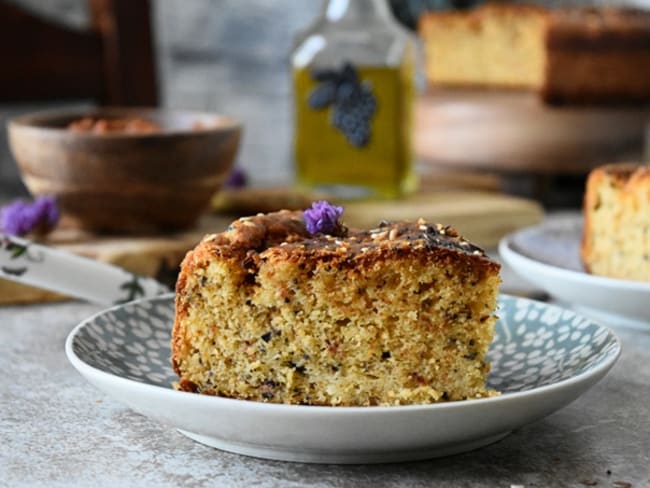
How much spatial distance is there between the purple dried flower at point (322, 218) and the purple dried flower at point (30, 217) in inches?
28.3

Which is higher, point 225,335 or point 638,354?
point 225,335

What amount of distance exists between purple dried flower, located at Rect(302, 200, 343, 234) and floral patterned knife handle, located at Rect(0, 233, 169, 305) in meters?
0.37

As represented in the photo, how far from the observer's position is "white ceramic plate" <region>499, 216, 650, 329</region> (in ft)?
4.11

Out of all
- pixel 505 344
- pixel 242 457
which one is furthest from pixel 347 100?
pixel 242 457

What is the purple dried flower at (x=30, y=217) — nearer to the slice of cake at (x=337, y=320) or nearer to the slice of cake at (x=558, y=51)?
the slice of cake at (x=337, y=320)

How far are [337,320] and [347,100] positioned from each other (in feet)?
3.55

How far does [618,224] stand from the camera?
1.41m

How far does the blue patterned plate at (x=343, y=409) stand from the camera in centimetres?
78

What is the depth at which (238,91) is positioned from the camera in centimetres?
315

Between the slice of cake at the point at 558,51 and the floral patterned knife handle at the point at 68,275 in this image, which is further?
the slice of cake at the point at 558,51

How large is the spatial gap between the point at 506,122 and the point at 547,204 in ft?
0.79

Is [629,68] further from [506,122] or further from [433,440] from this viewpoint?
[433,440]

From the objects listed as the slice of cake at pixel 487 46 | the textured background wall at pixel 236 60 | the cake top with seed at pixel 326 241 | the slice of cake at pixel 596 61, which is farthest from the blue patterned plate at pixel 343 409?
the textured background wall at pixel 236 60

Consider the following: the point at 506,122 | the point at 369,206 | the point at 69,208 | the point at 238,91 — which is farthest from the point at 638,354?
the point at 238,91
